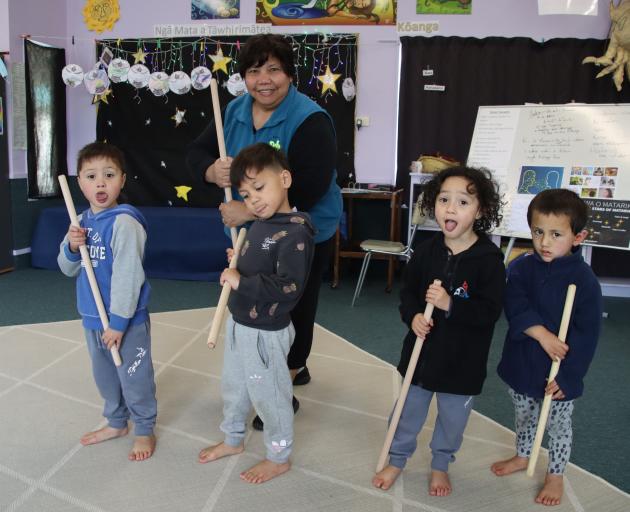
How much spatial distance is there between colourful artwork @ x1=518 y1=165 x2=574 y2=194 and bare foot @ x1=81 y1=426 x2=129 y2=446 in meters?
2.91

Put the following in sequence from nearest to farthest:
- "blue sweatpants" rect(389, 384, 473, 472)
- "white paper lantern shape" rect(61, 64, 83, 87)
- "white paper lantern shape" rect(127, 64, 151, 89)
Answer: "blue sweatpants" rect(389, 384, 473, 472)
"white paper lantern shape" rect(61, 64, 83, 87)
"white paper lantern shape" rect(127, 64, 151, 89)

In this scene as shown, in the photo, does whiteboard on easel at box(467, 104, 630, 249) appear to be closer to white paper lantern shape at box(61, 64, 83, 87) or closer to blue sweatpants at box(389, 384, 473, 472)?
blue sweatpants at box(389, 384, 473, 472)

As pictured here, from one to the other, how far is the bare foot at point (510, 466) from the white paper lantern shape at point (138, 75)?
174 inches

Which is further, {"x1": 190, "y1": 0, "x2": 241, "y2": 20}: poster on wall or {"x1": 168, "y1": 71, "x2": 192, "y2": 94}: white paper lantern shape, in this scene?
{"x1": 190, "y1": 0, "x2": 241, "y2": 20}: poster on wall

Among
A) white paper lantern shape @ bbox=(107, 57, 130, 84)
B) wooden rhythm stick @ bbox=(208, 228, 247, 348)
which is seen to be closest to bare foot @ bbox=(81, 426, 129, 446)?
wooden rhythm stick @ bbox=(208, 228, 247, 348)

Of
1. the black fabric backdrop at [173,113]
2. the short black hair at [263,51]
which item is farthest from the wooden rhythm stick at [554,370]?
the black fabric backdrop at [173,113]

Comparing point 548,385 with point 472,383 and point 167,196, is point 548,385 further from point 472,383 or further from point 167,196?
point 167,196

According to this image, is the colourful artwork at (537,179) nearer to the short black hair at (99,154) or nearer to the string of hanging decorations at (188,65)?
the string of hanging decorations at (188,65)

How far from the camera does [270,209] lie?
157cm

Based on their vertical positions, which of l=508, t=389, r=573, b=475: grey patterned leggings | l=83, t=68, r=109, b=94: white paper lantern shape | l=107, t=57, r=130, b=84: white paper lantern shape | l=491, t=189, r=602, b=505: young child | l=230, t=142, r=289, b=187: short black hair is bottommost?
l=508, t=389, r=573, b=475: grey patterned leggings

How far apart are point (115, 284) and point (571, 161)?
3.03m

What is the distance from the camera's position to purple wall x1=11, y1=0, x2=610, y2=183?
179 inches

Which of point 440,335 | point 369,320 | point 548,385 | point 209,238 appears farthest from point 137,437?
point 209,238

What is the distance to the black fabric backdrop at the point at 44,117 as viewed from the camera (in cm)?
480
